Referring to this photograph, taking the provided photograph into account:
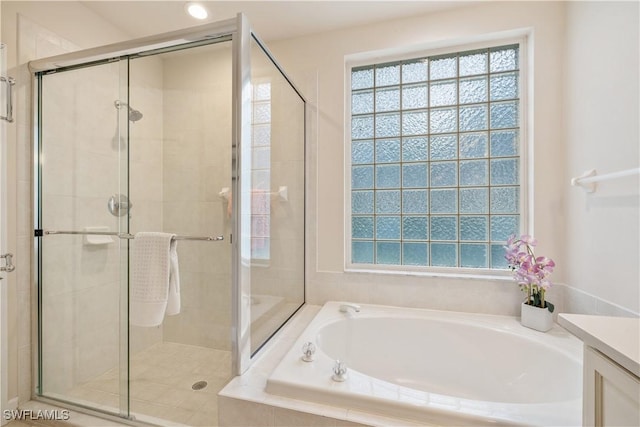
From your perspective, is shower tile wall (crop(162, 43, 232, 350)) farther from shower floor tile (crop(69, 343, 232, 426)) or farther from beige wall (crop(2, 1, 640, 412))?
beige wall (crop(2, 1, 640, 412))

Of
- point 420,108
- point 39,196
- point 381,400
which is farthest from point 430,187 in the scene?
point 39,196

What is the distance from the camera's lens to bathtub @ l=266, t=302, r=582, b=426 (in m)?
0.92

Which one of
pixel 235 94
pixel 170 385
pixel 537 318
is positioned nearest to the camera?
pixel 235 94

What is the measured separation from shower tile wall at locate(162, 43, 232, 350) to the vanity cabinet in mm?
1296

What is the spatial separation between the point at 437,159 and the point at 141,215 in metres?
1.84

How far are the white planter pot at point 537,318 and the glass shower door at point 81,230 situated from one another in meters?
2.19

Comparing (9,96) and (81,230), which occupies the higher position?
(9,96)

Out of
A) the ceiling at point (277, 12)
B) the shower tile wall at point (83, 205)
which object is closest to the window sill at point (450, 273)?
the shower tile wall at point (83, 205)

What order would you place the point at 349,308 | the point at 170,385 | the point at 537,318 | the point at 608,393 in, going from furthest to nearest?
the point at 349,308 → the point at 170,385 → the point at 537,318 → the point at 608,393

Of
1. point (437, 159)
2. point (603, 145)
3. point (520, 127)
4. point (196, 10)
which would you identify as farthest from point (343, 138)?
point (603, 145)

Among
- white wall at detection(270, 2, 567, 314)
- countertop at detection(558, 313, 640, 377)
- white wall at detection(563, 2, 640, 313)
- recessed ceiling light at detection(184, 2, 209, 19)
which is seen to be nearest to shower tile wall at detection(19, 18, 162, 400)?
recessed ceiling light at detection(184, 2, 209, 19)

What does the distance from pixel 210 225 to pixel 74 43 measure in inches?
56.4

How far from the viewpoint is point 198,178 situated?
60.8 inches

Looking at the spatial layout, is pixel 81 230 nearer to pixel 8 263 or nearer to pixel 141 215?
pixel 8 263
